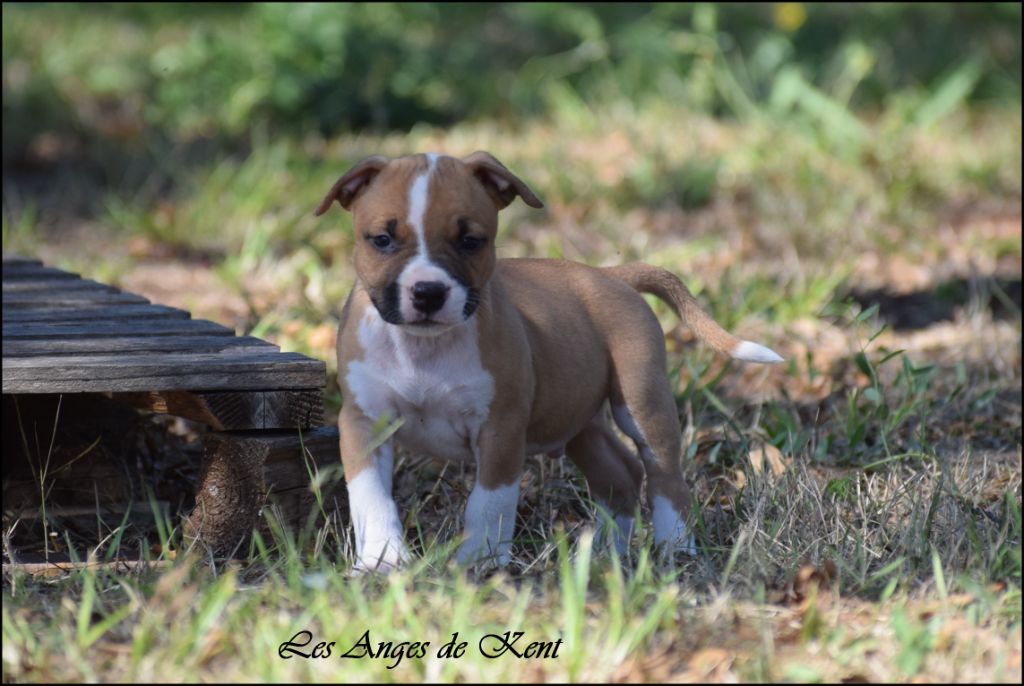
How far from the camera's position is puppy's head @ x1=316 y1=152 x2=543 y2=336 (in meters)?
3.38

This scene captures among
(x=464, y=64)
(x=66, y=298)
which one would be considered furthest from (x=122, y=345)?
(x=464, y=64)

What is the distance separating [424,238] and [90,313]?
1611mm

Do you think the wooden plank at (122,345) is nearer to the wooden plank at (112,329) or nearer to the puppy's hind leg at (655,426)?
the wooden plank at (112,329)

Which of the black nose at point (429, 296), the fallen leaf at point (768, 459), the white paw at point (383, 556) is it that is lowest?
the fallen leaf at point (768, 459)

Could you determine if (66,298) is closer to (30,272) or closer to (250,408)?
(30,272)

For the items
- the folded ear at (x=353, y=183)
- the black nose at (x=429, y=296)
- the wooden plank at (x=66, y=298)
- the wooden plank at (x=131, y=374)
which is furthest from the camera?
the wooden plank at (x=66, y=298)

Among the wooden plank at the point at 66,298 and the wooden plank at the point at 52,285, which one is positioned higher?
the wooden plank at the point at 66,298

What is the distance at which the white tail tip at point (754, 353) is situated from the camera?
13.1ft

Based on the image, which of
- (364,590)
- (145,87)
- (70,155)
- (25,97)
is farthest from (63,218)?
(364,590)

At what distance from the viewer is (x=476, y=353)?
3.63 meters

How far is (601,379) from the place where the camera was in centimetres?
401

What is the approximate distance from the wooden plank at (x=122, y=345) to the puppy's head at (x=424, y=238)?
70 centimetres

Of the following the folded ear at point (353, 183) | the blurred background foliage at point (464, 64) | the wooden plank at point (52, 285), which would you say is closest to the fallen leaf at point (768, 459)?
the folded ear at point (353, 183)

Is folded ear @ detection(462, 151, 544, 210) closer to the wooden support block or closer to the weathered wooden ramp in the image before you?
the weathered wooden ramp
